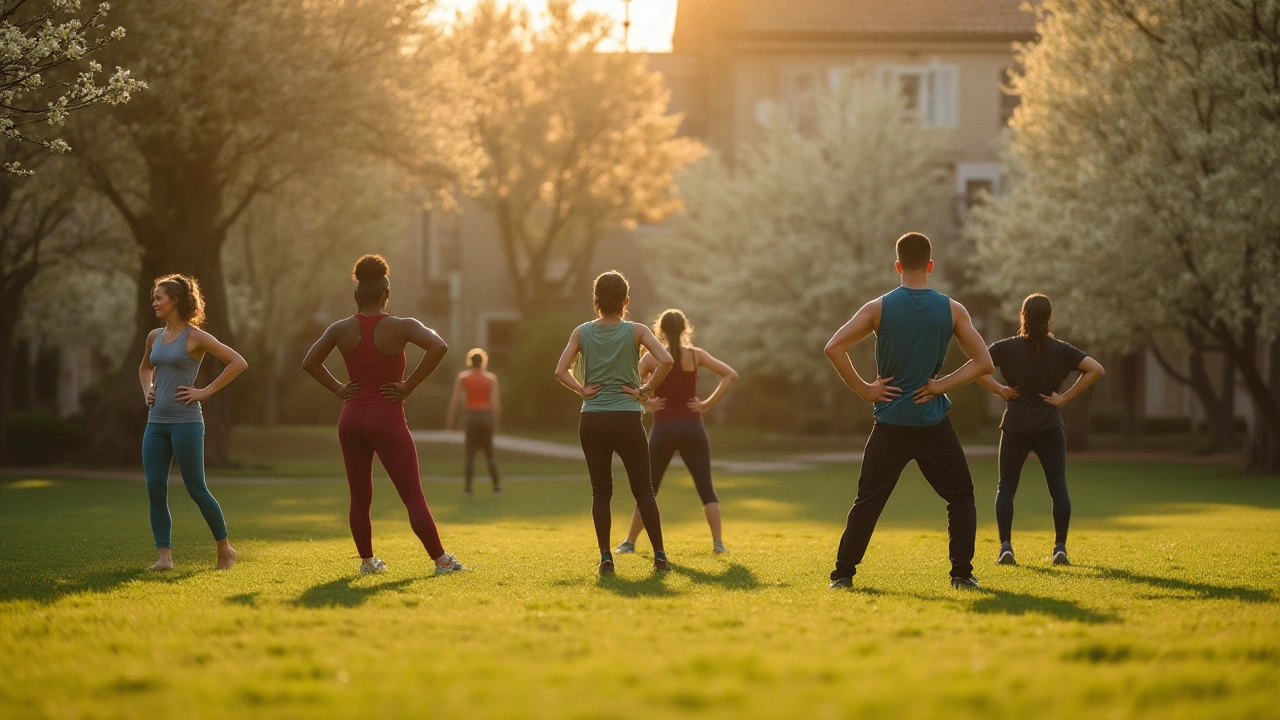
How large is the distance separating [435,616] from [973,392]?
107ft

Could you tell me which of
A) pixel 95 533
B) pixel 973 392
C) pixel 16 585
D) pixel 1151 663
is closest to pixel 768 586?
pixel 1151 663

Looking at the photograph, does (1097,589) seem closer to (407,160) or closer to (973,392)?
(407,160)

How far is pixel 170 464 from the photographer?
9.21 meters

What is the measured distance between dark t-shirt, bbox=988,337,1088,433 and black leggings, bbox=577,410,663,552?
9.74 ft

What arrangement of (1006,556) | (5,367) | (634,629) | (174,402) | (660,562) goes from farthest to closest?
(5,367), (1006,556), (660,562), (174,402), (634,629)

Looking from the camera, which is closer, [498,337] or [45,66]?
[45,66]

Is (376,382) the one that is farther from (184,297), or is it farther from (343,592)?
(184,297)

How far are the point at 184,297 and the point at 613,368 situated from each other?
3295 mm

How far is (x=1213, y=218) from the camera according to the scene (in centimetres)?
2206

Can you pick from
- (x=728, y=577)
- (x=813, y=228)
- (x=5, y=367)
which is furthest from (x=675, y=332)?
(x=813, y=228)

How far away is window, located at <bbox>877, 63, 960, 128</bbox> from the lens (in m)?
40.8

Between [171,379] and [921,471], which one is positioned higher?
[171,379]

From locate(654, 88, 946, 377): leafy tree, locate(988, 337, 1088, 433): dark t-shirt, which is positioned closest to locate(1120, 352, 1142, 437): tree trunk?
locate(654, 88, 946, 377): leafy tree

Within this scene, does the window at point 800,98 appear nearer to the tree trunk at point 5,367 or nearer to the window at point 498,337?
the window at point 498,337
